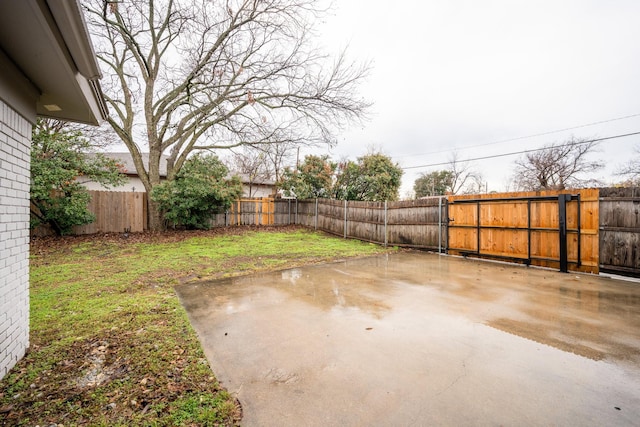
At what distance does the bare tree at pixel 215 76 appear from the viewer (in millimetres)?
9148

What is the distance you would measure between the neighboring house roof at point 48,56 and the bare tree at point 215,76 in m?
6.73

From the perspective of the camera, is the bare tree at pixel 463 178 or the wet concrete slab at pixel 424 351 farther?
the bare tree at pixel 463 178

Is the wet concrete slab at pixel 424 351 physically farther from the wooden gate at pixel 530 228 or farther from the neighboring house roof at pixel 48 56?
the neighboring house roof at pixel 48 56

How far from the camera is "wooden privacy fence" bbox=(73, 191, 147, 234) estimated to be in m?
10.7

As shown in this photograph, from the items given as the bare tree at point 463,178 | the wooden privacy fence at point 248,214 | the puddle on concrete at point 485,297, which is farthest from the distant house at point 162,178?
the bare tree at point 463,178

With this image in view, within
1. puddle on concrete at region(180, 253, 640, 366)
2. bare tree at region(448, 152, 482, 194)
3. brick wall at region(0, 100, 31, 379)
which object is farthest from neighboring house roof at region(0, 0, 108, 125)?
bare tree at region(448, 152, 482, 194)

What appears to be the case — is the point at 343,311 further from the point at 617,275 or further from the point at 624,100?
the point at 624,100

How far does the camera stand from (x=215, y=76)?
10.0 meters

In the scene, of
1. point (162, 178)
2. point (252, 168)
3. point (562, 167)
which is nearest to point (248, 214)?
point (252, 168)

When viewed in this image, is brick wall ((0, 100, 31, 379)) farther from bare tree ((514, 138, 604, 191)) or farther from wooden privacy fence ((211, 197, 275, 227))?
bare tree ((514, 138, 604, 191))

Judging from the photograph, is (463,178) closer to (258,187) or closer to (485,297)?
(258,187)

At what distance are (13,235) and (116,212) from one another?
1083cm

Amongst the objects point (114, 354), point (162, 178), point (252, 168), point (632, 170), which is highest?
point (252, 168)

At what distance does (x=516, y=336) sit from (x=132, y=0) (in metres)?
12.1
